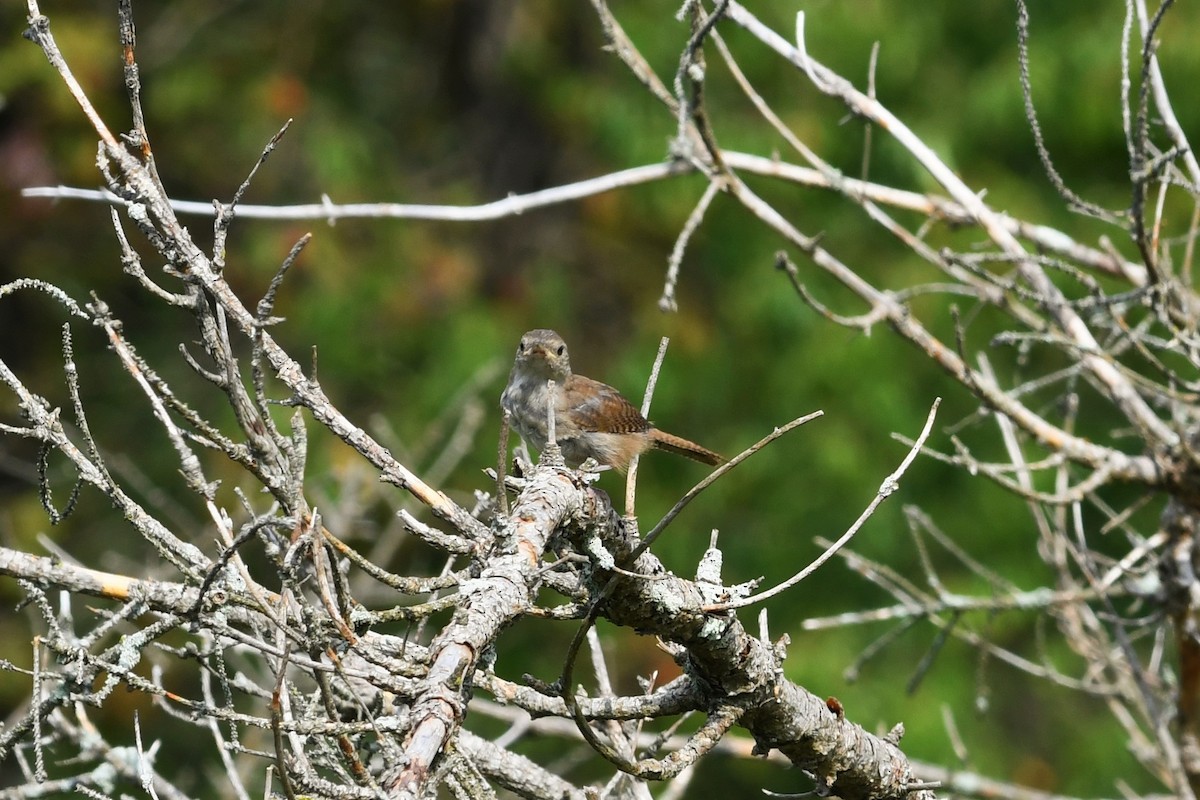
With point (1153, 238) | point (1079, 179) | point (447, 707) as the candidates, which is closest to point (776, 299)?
point (1079, 179)

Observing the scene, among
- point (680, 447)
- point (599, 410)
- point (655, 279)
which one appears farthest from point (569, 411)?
point (655, 279)

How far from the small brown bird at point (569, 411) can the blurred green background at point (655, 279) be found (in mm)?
4255

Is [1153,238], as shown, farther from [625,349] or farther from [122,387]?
[122,387]

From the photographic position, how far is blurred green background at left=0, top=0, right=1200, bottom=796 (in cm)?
888

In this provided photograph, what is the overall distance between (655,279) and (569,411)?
258 inches

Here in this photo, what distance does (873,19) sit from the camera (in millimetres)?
9070

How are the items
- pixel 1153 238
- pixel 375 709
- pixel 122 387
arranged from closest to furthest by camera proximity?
pixel 375 709, pixel 1153 238, pixel 122 387

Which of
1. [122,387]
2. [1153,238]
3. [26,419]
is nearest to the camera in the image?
[26,419]

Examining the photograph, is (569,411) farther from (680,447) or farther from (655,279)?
(655,279)

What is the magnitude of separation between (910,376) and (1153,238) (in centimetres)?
636

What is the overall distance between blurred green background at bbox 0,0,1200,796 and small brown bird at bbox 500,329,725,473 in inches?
168

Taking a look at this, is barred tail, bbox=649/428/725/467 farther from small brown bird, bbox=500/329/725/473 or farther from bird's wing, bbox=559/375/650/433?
bird's wing, bbox=559/375/650/433

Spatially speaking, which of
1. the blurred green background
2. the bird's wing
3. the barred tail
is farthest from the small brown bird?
the blurred green background

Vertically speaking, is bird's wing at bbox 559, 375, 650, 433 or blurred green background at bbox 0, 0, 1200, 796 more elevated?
blurred green background at bbox 0, 0, 1200, 796
